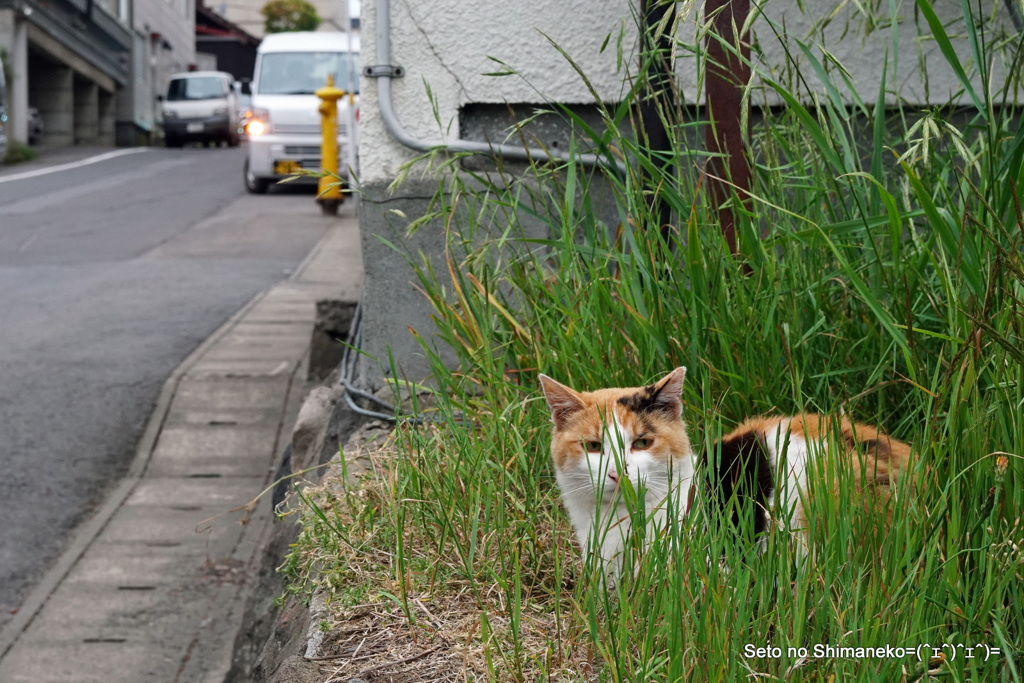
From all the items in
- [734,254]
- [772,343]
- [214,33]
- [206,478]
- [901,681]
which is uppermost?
[214,33]

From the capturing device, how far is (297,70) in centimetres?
1734

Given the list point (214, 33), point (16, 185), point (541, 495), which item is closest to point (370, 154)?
point (541, 495)

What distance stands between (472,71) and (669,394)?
243 cm

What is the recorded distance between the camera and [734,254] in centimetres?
305

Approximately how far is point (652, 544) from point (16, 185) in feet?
60.4

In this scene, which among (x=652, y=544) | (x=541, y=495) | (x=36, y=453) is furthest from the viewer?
(x=36, y=453)

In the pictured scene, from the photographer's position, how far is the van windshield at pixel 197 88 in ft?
104

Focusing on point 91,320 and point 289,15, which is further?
point 289,15

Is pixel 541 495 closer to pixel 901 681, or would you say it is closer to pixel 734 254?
pixel 734 254

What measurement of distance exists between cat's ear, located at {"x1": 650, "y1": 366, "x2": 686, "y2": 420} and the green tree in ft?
173

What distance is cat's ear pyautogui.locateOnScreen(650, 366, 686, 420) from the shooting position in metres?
2.30

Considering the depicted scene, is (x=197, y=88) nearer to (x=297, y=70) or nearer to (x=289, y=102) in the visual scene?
(x=297, y=70)

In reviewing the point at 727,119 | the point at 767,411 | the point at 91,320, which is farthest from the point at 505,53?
the point at 91,320

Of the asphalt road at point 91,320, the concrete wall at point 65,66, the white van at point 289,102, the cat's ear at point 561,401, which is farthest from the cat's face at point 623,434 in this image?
Answer: the concrete wall at point 65,66
